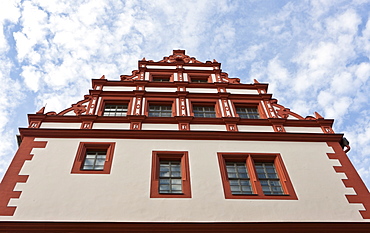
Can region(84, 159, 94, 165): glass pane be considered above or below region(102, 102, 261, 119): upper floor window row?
below

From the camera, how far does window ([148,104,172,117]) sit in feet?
52.1

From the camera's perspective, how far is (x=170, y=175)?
488 inches

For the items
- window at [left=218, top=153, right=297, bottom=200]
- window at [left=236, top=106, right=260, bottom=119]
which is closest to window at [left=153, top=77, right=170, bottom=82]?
window at [left=236, top=106, right=260, bottom=119]

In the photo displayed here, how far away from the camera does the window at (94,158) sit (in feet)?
39.9

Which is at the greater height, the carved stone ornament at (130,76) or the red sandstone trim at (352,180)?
the carved stone ornament at (130,76)

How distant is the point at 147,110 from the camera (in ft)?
52.1

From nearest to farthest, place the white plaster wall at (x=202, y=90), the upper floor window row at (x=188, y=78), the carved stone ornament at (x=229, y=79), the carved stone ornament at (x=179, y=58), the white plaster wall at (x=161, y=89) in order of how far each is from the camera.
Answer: the white plaster wall at (x=161, y=89) → the white plaster wall at (x=202, y=90) → the carved stone ornament at (x=229, y=79) → the upper floor window row at (x=188, y=78) → the carved stone ornament at (x=179, y=58)

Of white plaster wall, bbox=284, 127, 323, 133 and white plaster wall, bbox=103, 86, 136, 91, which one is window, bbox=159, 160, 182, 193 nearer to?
white plaster wall, bbox=284, 127, 323, 133

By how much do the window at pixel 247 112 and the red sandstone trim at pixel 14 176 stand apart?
8.77 m

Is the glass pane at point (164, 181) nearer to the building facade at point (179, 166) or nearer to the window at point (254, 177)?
the building facade at point (179, 166)

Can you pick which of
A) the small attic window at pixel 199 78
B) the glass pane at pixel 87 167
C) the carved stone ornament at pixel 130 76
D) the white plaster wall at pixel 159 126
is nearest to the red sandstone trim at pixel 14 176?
the glass pane at pixel 87 167

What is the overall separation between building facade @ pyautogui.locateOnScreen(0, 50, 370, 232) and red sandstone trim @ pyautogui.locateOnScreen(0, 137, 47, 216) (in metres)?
0.04

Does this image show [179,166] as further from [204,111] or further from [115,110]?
[115,110]
